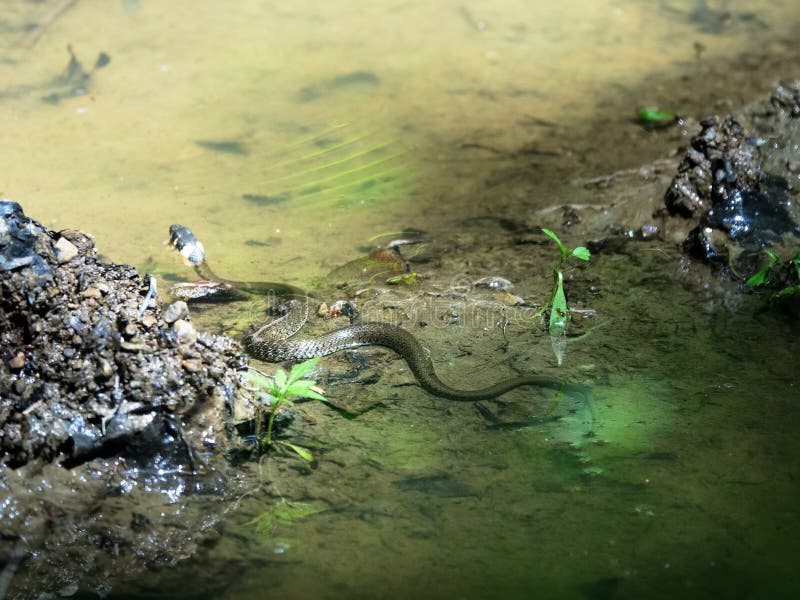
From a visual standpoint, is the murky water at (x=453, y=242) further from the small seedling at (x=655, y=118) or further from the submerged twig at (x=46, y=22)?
the small seedling at (x=655, y=118)

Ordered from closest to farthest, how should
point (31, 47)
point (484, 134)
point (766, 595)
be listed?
point (766, 595) → point (484, 134) → point (31, 47)

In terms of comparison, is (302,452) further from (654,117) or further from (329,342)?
(654,117)

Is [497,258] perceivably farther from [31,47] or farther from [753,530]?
[31,47]

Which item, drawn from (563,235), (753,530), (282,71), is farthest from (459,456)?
(282,71)

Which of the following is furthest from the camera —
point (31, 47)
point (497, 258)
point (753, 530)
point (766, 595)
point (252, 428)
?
point (31, 47)

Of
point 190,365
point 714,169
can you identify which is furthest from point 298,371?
point 714,169

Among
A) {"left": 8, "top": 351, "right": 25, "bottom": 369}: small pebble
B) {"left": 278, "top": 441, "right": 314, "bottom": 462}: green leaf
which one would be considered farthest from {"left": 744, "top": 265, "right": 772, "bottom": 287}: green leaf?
{"left": 8, "top": 351, "right": 25, "bottom": 369}: small pebble
